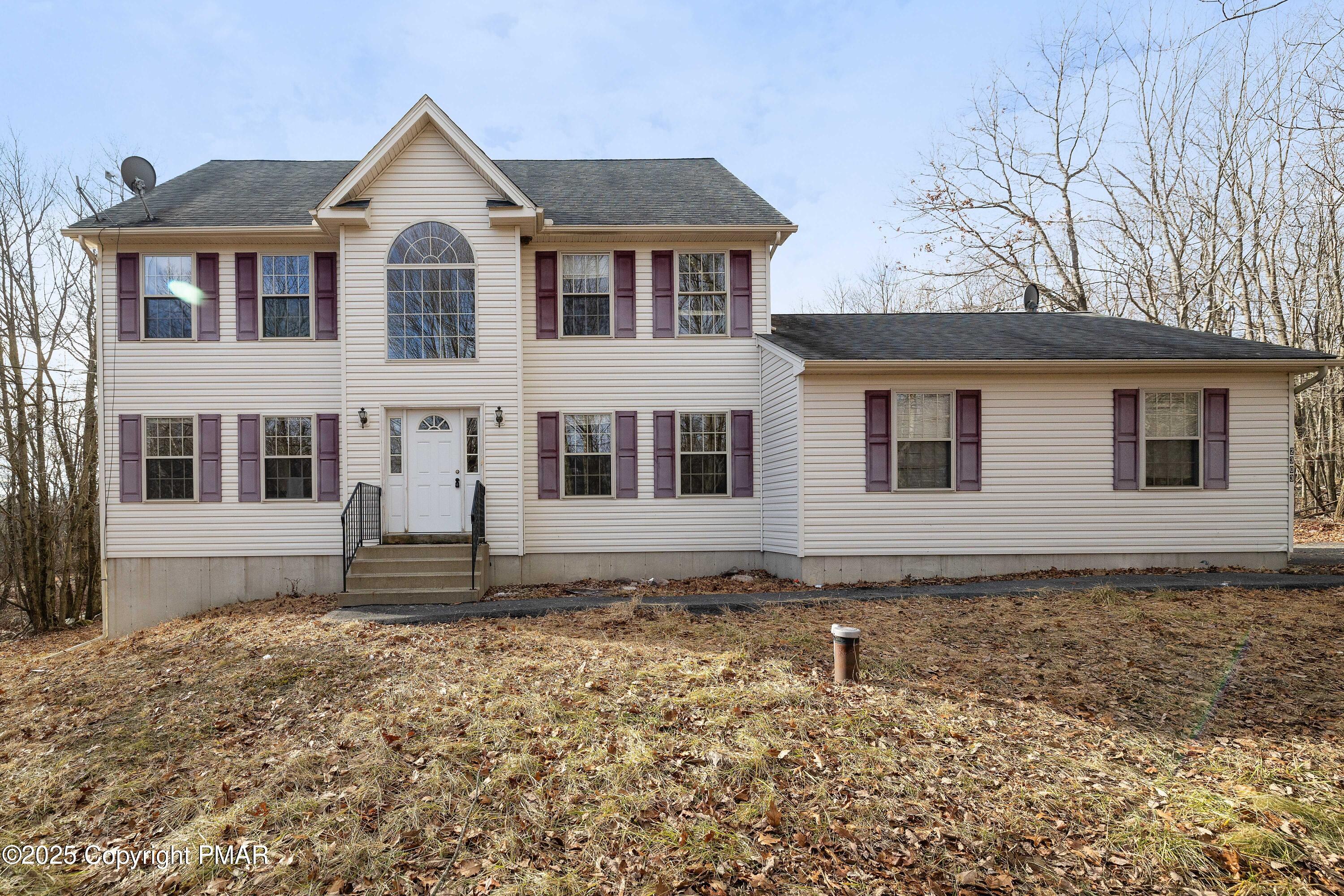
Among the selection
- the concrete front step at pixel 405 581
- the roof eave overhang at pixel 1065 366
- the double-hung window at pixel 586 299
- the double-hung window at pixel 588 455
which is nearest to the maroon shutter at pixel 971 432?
the roof eave overhang at pixel 1065 366

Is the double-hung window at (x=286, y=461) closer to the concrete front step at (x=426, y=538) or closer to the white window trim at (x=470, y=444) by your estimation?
the concrete front step at (x=426, y=538)

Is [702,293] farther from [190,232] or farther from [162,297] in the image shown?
[162,297]

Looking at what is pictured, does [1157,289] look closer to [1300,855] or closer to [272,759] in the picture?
[1300,855]

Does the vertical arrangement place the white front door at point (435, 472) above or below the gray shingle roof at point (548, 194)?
below

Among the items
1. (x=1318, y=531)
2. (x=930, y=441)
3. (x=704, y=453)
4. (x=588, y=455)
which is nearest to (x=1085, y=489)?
(x=930, y=441)

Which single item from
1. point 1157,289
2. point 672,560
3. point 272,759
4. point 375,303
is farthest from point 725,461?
point 1157,289

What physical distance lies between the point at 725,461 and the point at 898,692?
7.03 m

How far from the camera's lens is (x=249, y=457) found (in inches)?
466

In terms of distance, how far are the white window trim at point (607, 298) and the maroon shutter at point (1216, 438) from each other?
9621 mm

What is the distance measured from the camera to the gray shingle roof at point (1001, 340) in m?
10.8

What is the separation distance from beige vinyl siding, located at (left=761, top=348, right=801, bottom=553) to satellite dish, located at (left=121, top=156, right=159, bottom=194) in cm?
1138

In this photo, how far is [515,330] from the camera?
452 inches

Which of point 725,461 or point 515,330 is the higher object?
point 515,330

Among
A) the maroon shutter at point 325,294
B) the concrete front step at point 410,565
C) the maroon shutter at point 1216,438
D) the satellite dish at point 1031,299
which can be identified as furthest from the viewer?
the satellite dish at point 1031,299
